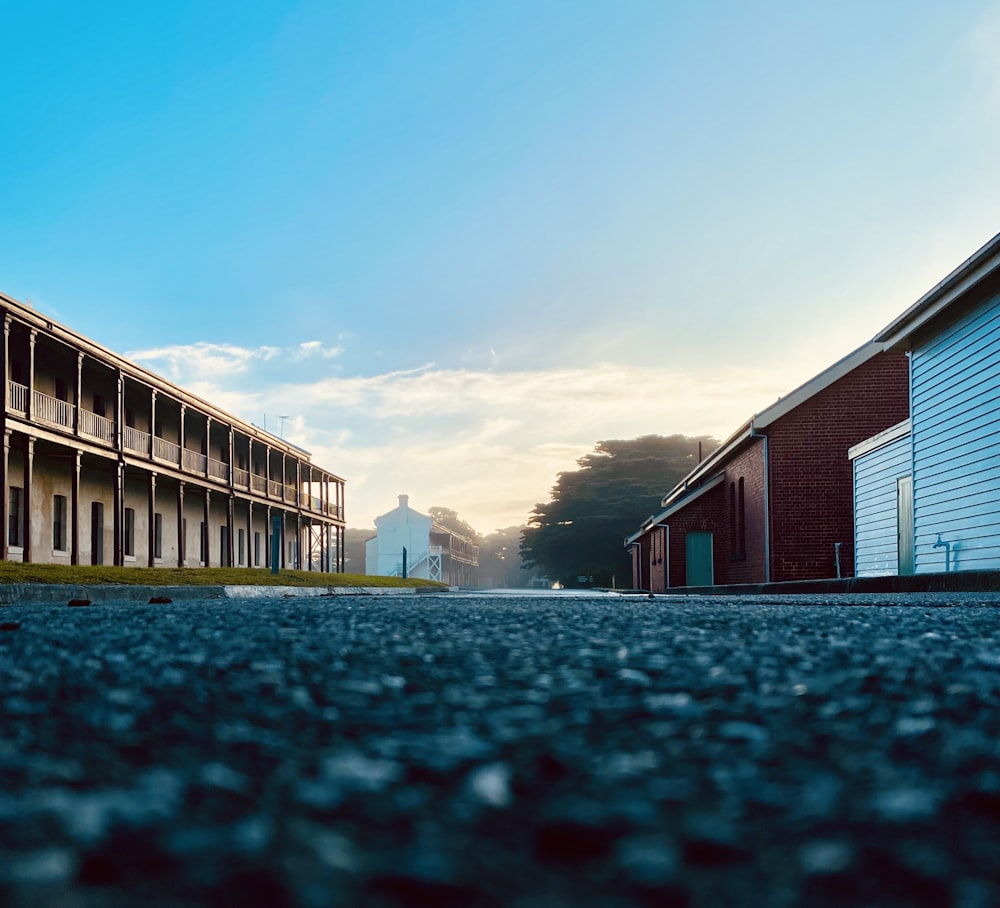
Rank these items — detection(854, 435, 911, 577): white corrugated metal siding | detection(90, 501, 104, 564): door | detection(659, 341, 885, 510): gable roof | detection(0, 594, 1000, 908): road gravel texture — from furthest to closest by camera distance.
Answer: detection(90, 501, 104, 564): door < detection(659, 341, 885, 510): gable roof < detection(854, 435, 911, 577): white corrugated metal siding < detection(0, 594, 1000, 908): road gravel texture

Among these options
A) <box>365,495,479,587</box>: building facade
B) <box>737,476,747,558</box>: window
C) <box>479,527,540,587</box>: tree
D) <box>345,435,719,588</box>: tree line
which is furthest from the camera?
<box>479,527,540,587</box>: tree

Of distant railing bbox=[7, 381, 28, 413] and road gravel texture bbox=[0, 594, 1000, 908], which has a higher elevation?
distant railing bbox=[7, 381, 28, 413]

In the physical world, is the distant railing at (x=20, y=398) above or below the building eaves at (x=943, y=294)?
below

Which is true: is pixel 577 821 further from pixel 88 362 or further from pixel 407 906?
pixel 88 362

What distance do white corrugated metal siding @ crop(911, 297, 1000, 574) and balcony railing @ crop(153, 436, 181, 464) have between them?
2125 cm

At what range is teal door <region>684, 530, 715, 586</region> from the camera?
27.4 meters

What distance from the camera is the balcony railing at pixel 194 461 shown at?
2947 centimetres

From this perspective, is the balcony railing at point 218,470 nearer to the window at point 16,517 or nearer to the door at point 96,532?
the door at point 96,532

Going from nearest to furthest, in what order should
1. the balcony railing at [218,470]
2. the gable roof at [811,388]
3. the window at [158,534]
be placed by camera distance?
the gable roof at [811,388] < the window at [158,534] < the balcony railing at [218,470]

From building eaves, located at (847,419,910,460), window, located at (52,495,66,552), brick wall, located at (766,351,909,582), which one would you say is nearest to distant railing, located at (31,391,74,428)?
window, located at (52,495,66,552)

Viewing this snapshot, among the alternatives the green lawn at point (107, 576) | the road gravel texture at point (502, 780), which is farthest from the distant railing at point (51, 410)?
the road gravel texture at point (502, 780)

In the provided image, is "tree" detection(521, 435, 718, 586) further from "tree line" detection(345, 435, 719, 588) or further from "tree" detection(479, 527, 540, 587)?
"tree" detection(479, 527, 540, 587)

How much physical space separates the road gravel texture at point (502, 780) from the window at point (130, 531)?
28.2 meters

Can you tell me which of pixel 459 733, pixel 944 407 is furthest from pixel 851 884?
pixel 944 407
